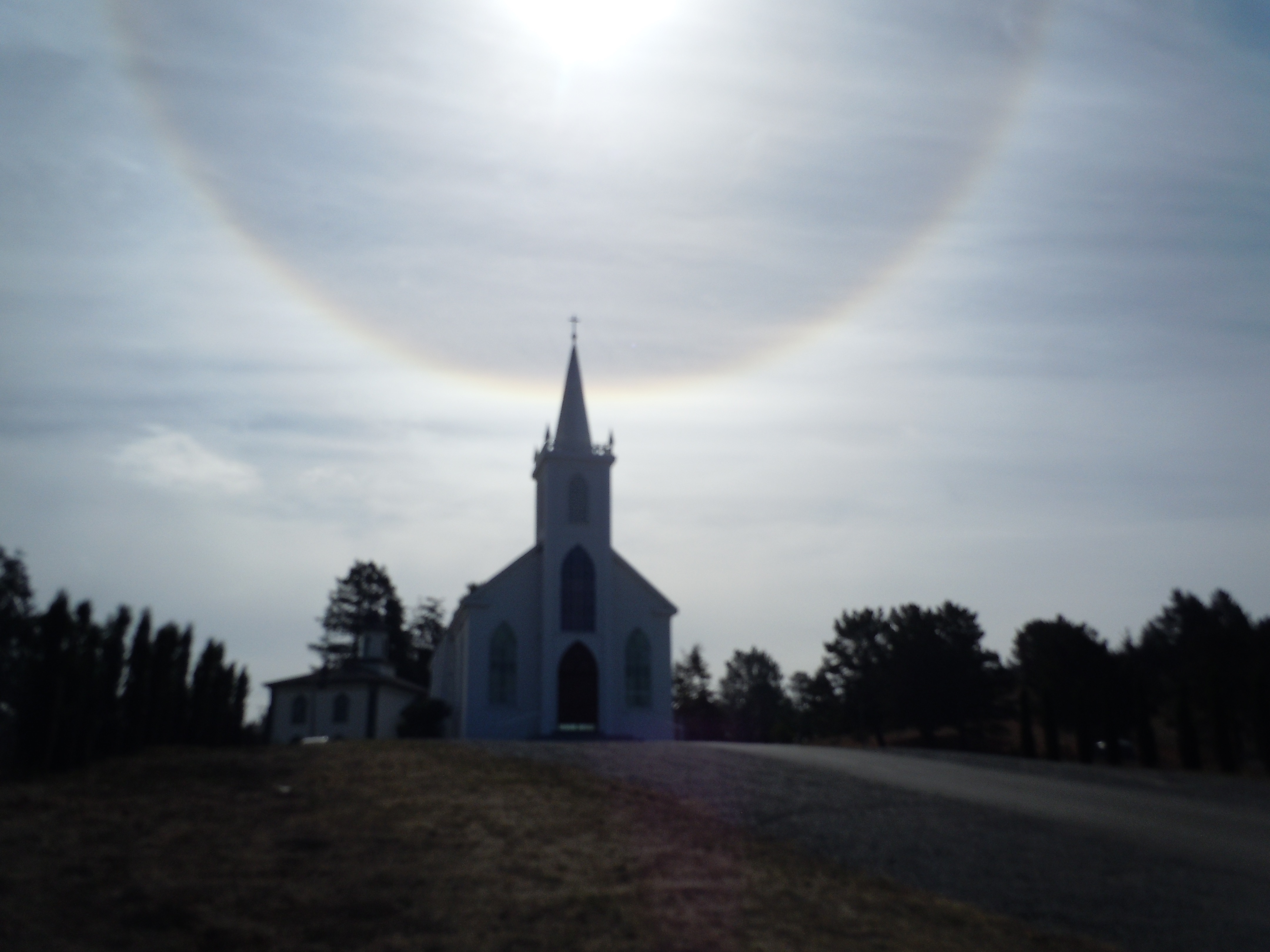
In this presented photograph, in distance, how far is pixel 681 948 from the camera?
29.3ft

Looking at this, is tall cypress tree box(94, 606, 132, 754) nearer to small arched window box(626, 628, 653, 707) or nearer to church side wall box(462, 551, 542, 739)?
church side wall box(462, 551, 542, 739)

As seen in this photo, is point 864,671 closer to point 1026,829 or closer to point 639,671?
point 639,671

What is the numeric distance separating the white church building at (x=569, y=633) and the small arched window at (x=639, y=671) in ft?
0.11

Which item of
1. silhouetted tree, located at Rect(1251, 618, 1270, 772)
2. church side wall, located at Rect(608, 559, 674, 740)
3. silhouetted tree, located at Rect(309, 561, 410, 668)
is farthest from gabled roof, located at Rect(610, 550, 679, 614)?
silhouetted tree, located at Rect(309, 561, 410, 668)

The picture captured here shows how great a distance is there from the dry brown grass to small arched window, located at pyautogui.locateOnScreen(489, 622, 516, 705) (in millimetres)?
23619

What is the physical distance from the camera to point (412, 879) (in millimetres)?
10148

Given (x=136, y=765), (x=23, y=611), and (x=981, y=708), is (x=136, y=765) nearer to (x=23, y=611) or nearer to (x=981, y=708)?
(x=23, y=611)

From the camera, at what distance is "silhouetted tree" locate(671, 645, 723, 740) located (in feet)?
178

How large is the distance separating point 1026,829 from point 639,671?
24913 mm

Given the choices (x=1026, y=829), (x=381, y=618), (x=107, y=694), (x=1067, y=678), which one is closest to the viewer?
(x=1026, y=829)

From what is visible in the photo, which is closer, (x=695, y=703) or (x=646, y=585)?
(x=646, y=585)

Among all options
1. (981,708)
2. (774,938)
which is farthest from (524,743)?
(981,708)

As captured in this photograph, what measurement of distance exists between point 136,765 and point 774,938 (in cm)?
1172

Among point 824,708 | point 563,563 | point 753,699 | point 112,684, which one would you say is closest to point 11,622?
point 563,563
